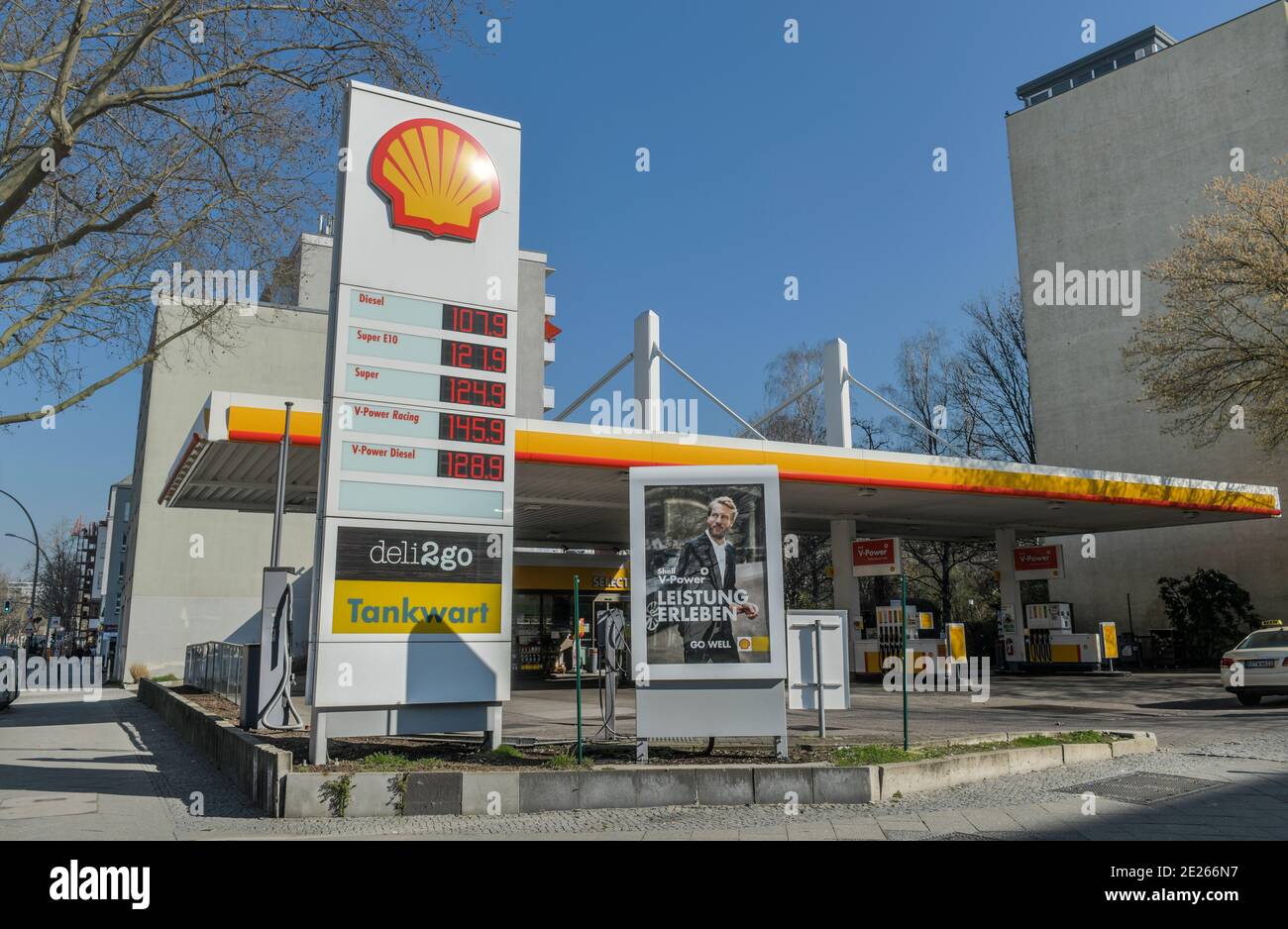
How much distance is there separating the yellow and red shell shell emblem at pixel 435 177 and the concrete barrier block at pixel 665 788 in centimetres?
585

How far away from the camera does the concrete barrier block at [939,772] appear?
8258 millimetres

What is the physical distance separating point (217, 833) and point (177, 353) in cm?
3836

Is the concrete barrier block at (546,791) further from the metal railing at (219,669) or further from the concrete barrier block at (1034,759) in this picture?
the metal railing at (219,669)

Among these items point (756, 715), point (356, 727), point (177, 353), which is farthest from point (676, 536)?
point (177, 353)

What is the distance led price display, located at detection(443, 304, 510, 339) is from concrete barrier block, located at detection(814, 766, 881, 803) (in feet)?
18.2

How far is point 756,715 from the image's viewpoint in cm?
930

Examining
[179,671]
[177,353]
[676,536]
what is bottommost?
[179,671]

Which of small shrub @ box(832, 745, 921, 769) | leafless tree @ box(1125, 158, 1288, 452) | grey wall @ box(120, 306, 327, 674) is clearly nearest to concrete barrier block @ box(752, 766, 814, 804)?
small shrub @ box(832, 745, 921, 769)

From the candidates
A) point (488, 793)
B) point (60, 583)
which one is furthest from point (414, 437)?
point (60, 583)

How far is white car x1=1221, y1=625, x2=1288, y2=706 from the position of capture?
1605 centimetres

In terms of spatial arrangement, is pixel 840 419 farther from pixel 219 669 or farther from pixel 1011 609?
pixel 219 669

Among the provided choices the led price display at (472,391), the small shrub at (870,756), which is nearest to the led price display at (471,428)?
the led price display at (472,391)

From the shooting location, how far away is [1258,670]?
16.3m
